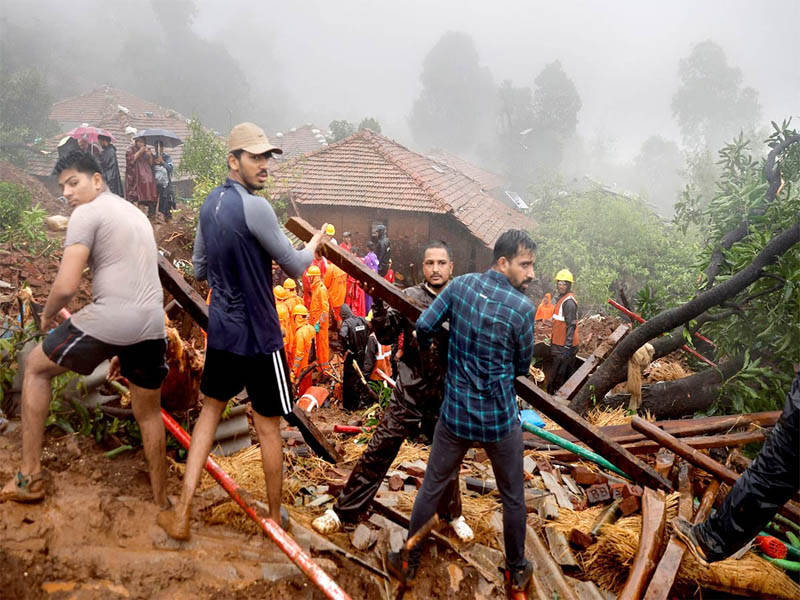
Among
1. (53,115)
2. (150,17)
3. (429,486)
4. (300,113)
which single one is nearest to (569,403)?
(429,486)

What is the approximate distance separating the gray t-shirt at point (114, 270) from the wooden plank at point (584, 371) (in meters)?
4.97

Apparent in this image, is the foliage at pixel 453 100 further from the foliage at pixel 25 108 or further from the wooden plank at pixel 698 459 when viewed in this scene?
the wooden plank at pixel 698 459

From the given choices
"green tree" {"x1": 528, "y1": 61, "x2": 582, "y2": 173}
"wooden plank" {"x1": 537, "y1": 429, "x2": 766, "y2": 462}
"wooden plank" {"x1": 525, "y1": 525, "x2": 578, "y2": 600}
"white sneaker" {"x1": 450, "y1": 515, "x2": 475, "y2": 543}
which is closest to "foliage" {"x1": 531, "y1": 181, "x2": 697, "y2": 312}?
"wooden plank" {"x1": 537, "y1": 429, "x2": 766, "y2": 462}

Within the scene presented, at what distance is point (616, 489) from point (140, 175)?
11348 millimetres

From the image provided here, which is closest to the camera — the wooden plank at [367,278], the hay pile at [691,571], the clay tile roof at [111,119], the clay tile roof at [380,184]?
the wooden plank at [367,278]

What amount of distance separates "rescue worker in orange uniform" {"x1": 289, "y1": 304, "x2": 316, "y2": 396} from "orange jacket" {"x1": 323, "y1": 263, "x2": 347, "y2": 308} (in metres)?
2.67

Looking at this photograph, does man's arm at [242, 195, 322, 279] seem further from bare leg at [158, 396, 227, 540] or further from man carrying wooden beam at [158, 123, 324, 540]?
bare leg at [158, 396, 227, 540]

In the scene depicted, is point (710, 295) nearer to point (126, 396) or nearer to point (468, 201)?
point (126, 396)

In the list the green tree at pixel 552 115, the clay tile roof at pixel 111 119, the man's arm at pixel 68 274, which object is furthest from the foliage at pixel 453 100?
the man's arm at pixel 68 274

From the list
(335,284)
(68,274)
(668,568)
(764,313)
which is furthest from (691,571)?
(335,284)

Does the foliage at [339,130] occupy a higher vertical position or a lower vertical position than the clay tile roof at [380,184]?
higher

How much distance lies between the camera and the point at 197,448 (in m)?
2.45

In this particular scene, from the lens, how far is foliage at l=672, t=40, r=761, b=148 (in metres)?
51.5

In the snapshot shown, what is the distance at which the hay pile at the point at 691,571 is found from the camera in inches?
120
